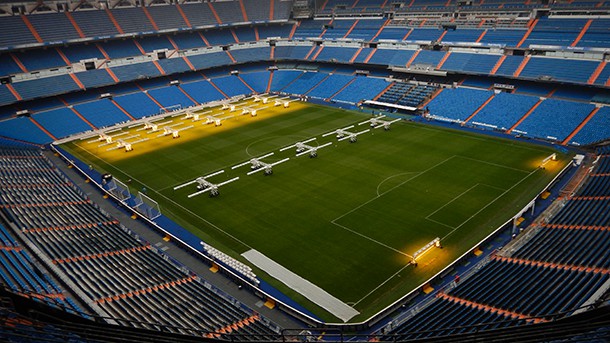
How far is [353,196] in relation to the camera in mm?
30797

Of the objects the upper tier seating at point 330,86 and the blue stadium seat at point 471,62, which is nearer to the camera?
the blue stadium seat at point 471,62

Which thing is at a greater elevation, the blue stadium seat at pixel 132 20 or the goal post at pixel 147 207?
the blue stadium seat at pixel 132 20

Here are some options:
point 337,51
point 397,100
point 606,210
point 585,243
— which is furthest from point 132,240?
point 337,51

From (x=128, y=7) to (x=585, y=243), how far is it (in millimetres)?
66428

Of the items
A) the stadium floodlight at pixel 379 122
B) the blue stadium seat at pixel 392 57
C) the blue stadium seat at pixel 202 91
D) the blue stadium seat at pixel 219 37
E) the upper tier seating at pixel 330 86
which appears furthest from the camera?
the blue stadium seat at pixel 219 37

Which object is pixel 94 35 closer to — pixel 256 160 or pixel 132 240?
pixel 256 160

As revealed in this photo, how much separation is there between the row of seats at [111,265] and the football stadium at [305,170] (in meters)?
0.15

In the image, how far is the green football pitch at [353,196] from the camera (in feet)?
76.3

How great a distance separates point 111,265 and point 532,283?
20.6 meters

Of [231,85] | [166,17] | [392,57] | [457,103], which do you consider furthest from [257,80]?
[457,103]

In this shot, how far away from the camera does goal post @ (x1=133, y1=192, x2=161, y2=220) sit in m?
29.8

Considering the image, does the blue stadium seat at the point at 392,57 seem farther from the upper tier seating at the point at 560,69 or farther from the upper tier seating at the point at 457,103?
the upper tier seating at the point at 560,69

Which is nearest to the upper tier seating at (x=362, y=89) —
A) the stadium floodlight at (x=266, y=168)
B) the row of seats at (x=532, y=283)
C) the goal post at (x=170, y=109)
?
the goal post at (x=170, y=109)

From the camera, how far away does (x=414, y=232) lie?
25828 millimetres
